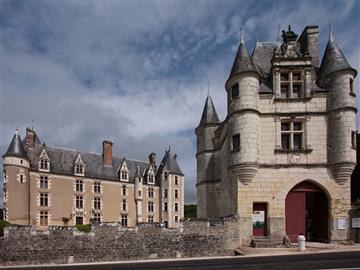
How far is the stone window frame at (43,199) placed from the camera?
3425 cm

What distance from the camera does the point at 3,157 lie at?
1260 inches

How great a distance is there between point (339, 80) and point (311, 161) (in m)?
4.22

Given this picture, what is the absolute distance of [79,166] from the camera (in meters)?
38.4

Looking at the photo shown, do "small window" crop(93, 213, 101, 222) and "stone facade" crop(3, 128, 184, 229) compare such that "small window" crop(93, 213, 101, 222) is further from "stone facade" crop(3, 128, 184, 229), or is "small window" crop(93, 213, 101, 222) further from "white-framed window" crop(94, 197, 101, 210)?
"white-framed window" crop(94, 197, 101, 210)

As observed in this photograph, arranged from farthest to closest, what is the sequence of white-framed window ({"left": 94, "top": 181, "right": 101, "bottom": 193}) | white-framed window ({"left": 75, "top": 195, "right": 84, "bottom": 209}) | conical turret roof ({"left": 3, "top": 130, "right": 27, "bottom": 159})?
white-framed window ({"left": 94, "top": 181, "right": 101, "bottom": 193}), white-framed window ({"left": 75, "top": 195, "right": 84, "bottom": 209}), conical turret roof ({"left": 3, "top": 130, "right": 27, "bottom": 159})

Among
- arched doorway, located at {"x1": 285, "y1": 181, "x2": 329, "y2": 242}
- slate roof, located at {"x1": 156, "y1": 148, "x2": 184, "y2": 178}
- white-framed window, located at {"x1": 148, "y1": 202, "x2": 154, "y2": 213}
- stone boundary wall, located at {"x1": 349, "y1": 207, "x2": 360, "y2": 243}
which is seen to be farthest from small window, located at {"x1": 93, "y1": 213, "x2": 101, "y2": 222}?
stone boundary wall, located at {"x1": 349, "y1": 207, "x2": 360, "y2": 243}

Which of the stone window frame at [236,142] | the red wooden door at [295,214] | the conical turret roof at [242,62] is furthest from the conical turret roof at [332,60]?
the red wooden door at [295,214]

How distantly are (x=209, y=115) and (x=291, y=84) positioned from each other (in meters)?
8.49

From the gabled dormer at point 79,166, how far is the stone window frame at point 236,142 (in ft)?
85.7

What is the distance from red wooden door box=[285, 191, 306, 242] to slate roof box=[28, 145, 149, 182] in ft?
90.9

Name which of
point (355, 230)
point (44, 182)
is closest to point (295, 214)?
point (355, 230)

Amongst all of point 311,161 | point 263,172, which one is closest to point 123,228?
point 263,172

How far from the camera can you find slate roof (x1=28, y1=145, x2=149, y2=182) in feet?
119

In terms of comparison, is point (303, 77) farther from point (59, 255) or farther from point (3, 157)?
point (3, 157)
